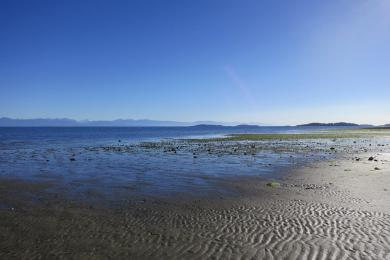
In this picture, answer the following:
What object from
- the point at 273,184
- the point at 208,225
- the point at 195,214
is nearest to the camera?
the point at 208,225

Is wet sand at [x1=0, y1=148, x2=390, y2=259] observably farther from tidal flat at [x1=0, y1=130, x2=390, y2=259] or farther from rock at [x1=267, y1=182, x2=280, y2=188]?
rock at [x1=267, y1=182, x2=280, y2=188]

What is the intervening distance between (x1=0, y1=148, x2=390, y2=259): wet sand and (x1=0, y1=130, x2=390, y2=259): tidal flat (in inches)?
1.4

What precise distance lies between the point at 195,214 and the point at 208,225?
165 cm

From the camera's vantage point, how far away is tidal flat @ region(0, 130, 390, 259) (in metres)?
10.4

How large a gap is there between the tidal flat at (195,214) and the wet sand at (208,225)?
1.4 inches

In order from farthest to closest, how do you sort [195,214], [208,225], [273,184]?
1. [273,184]
2. [195,214]
3. [208,225]

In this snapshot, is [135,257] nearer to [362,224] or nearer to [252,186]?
[362,224]

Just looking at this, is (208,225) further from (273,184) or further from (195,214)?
(273,184)

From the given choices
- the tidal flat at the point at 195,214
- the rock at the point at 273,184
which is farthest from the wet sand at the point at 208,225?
the rock at the point at 273,184

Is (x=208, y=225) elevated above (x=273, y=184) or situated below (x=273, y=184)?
below

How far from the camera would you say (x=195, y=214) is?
14.5 m

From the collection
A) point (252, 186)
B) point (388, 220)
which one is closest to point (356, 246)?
point (388, 220)

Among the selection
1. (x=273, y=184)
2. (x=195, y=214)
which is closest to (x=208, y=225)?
(x=195, y=214)

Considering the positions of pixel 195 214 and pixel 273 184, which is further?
pixel 273 184
